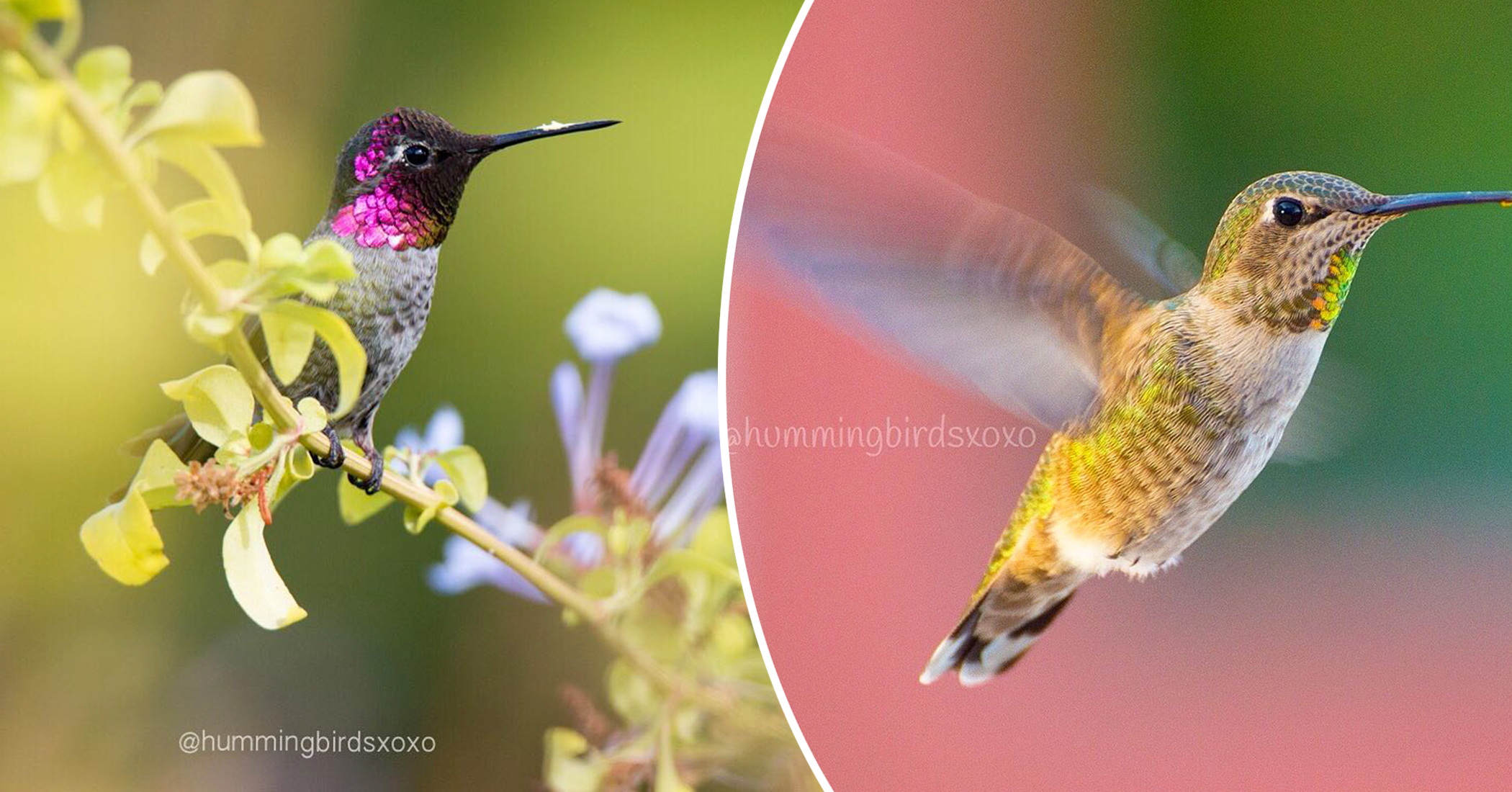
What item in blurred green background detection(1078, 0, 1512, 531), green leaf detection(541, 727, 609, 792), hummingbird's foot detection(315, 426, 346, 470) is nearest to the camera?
hummingbird's foot detection(315, 426, 346, 470)

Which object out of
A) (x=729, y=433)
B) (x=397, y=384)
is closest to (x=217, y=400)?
(x=729, y=433)

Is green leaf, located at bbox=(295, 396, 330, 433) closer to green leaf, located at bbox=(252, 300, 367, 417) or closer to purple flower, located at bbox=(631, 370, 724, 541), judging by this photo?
green leaf, located at bbox=(252, 300, 367, 417)

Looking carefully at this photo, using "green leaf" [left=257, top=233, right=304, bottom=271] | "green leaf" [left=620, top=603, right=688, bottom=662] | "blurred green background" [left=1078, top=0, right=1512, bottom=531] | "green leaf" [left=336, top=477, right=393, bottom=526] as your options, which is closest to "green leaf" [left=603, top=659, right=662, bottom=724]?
"green leaf" [left=620, top=603, right=688, bottom=662]

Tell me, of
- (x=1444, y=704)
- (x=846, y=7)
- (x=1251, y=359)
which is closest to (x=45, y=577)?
(x=846, y=7)

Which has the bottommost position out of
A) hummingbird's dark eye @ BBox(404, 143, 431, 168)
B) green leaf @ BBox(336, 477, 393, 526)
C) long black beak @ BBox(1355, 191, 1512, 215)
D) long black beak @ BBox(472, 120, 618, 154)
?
green leaf @ BBox(336, 477, 393, 526)

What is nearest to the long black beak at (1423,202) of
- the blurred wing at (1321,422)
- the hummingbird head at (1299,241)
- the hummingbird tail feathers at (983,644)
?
the hummingbird head at (1299,241)

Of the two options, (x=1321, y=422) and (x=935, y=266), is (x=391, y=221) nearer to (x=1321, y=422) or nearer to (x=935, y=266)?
(x=935, y=266)

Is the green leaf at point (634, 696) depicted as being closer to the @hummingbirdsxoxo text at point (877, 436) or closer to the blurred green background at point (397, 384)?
the @hummingbirdsxoxo text at point (877, 436)

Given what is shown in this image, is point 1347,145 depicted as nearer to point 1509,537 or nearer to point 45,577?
point 1509,537
